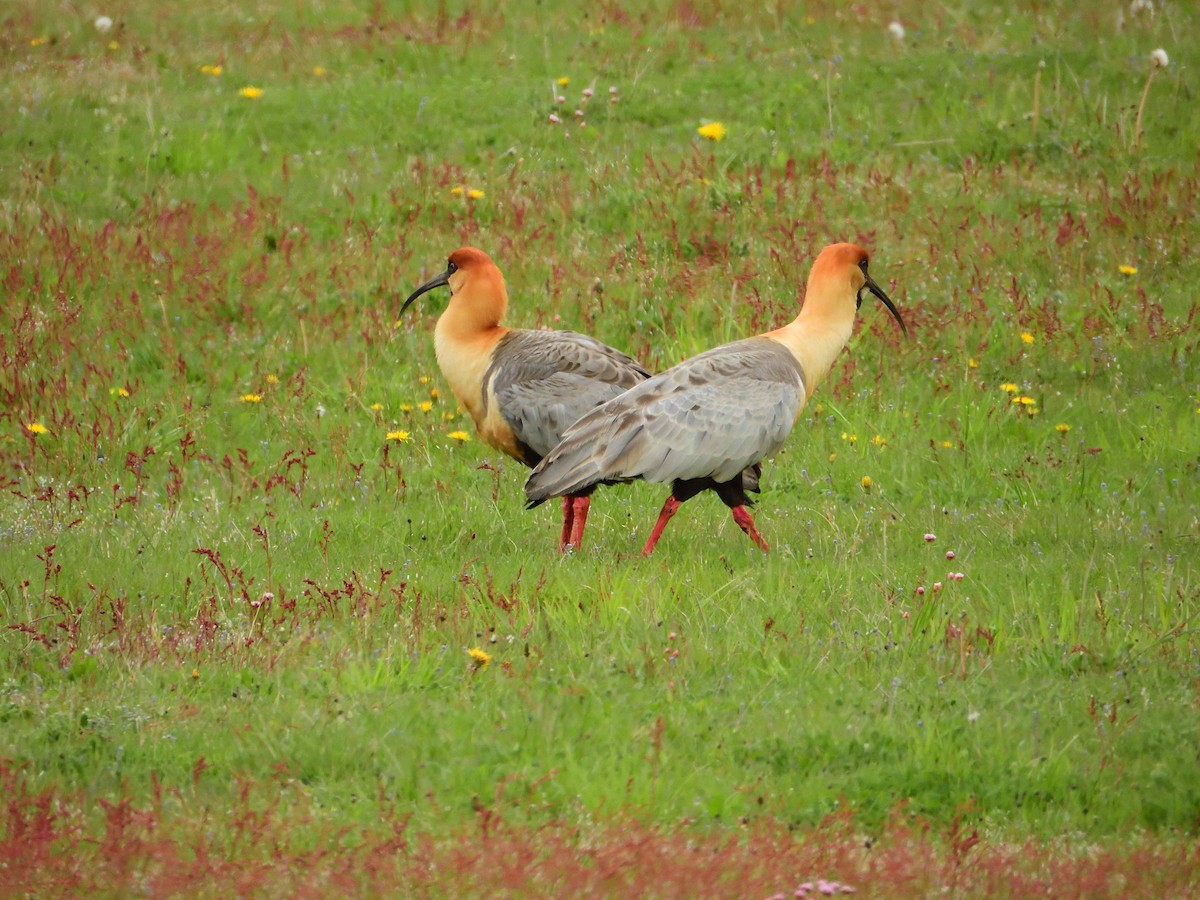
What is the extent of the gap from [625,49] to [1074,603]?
32.1 feet

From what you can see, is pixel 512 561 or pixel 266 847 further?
pixel 512 561

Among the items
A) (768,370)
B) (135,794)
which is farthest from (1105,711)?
(135,794)

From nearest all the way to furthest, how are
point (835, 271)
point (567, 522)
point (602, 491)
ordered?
point (567, 522) < point (835, 271) < point (602, 491)

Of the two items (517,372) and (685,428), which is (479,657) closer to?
(685,428)

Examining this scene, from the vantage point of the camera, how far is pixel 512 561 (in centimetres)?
721

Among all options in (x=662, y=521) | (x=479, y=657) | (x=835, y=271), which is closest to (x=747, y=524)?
(x=662, y=521)

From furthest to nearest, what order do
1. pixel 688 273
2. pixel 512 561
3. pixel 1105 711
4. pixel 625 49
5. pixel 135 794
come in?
pixel 625 49
pixel 688 273
pixel 512 561
pixel 1105 711
pixel 135 794

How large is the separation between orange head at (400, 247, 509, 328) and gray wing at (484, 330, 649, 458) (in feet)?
1.19

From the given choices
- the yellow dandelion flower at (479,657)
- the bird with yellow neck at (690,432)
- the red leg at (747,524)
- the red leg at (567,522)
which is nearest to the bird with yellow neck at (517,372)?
the red leg at (567,522)

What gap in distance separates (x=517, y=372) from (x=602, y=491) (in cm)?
114

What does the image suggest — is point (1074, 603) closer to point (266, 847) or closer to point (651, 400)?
point (651, 400)

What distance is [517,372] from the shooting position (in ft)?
27.2

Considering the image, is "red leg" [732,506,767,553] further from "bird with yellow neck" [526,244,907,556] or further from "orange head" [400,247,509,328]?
"orange head" [400,247,509,328]

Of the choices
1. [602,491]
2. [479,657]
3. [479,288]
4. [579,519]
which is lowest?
[602,491]
